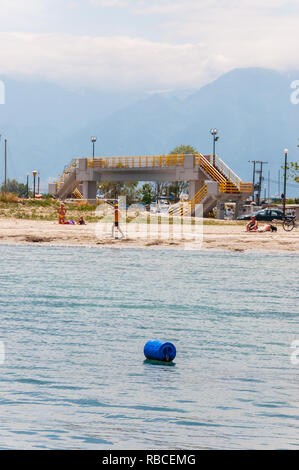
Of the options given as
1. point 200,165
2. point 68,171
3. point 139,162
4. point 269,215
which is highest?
point 139,162

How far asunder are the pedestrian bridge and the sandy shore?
20.2m

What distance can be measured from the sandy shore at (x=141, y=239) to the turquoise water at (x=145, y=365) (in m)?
10.7

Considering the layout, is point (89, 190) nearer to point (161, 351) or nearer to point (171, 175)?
point (171, 175)

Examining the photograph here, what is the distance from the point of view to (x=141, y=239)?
3334 centimetres

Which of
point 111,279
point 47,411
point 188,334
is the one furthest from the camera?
point 111,279

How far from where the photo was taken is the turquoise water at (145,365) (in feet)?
23.5

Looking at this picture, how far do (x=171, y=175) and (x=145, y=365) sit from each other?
174ft

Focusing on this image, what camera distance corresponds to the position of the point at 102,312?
49.9 feet

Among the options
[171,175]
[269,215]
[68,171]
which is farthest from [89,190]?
[269,215]

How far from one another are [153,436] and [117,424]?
57cm

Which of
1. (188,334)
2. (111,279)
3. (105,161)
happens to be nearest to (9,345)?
(188,334)

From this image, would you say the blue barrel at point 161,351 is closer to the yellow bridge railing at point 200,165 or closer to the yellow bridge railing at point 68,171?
the yellow bridge railing at point 200,165

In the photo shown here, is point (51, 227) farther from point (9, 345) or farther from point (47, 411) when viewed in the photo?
point (47, 411)

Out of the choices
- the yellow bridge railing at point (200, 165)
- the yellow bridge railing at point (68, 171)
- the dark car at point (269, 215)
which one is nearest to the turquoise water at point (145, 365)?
the dark car at point (269, 215)
